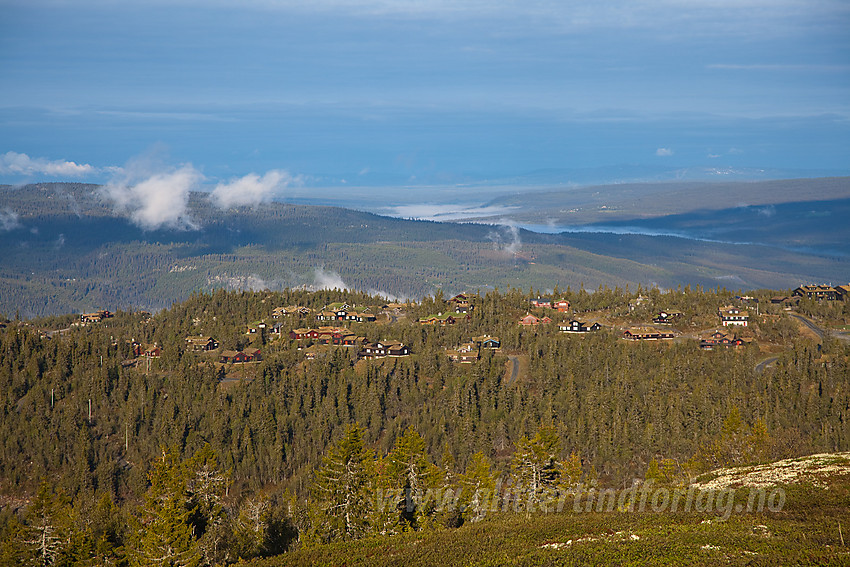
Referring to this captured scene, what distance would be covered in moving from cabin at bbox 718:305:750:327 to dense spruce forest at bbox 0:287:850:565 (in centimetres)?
212

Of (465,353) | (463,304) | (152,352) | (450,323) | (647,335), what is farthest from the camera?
(463,304)

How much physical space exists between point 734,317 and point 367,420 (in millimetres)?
72196

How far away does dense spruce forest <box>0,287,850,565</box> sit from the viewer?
217ft

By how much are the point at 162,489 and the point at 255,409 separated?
57.8 meters

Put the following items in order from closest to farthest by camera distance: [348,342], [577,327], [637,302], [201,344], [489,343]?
[489,343], [348,342], [201,344], [577,327], [637,302]

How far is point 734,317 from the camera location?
5842 inches

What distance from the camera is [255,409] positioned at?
119875mm

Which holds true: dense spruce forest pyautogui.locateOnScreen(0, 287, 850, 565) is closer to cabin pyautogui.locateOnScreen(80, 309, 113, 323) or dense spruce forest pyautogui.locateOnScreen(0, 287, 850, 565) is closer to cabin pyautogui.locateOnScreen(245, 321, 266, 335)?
cabin pyautogui.locateOnScreen(245, 321, 266, 335)

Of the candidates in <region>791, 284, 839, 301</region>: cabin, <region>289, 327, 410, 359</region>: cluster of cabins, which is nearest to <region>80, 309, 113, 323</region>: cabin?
<region>289, 327, 410, 359</region>: cluster of cabins

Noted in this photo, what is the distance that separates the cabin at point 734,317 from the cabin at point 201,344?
304 ft

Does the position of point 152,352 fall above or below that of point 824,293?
below

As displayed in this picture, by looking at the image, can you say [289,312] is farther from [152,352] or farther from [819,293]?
[819,293]

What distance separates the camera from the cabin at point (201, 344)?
147750 millimetres

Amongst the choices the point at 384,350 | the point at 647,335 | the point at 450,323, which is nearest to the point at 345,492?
the point at 384,350
